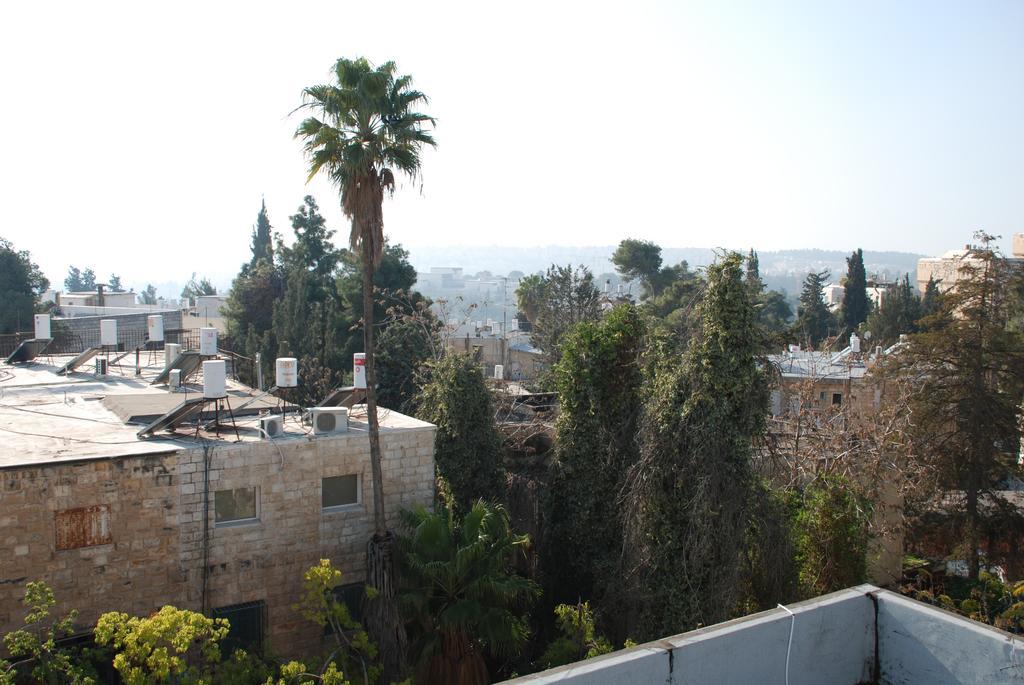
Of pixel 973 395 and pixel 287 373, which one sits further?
pixel 973 395

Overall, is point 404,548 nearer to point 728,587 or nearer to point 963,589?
point 728,587

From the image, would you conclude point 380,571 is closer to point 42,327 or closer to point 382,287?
point 42,327

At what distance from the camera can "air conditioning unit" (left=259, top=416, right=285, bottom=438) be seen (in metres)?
13.8

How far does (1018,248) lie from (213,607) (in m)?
60.0

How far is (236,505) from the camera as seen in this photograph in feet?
44.0

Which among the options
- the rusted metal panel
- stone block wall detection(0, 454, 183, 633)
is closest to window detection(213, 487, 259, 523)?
stone block wall detection(0, 454, 183, 633)

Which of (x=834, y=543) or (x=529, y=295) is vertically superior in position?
(x=529, y=295)

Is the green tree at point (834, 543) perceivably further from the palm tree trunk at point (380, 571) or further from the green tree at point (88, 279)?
the green tree at point (88, 279)

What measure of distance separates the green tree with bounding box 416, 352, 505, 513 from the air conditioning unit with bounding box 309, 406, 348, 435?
2.07 metres

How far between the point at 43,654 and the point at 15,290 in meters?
32.1

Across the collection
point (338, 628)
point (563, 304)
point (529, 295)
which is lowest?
point (338, 628)

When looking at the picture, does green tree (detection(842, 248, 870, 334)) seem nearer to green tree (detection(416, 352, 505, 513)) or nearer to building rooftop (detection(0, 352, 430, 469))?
green tree (detection(416, 352, 505, 513))

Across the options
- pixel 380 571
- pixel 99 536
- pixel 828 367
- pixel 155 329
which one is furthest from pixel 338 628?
pixel 828 367

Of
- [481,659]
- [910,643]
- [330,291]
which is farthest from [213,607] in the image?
[330,291]
